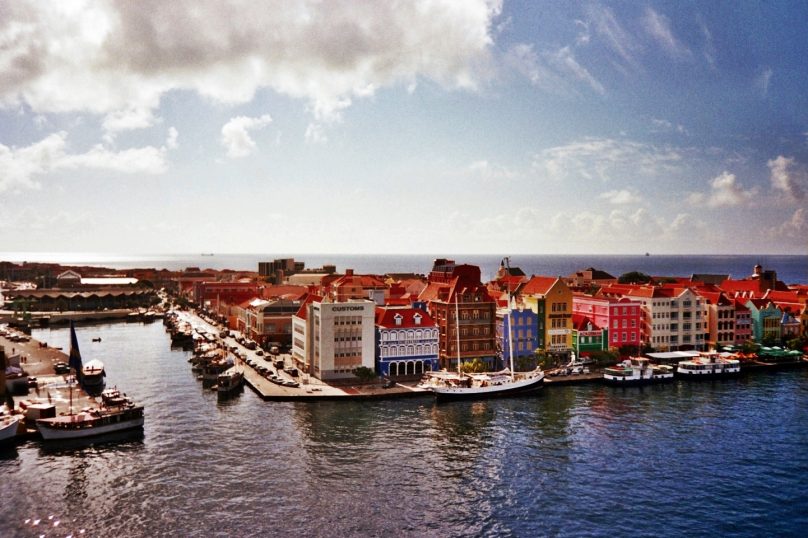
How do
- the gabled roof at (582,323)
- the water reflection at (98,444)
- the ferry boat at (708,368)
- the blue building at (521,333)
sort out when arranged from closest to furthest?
the water reflection at (98,444) < the ferry boat at (708,368) < the blue building at (521,333) < the gabled roof at (582,323)

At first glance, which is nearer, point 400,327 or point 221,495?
point 221,495

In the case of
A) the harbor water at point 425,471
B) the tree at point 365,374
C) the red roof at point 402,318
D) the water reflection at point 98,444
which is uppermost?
the red roof at point 402,318

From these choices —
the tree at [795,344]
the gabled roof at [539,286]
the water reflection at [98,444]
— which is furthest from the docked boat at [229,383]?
the tree at [795,344]

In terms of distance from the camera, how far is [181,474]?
6781 cm

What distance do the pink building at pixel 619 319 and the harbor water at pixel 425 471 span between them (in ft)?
105

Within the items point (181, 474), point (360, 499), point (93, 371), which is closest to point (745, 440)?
point (360, 499)

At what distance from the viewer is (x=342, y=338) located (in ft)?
370

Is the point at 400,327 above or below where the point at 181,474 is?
above

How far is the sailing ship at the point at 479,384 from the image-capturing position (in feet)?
334

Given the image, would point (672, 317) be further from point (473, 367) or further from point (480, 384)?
point (480, 384)

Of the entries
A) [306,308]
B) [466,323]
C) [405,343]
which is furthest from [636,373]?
[306,308]

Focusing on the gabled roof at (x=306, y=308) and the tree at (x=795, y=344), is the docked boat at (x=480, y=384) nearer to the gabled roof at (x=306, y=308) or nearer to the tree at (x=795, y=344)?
the gabled roof at (x=306, y=308)

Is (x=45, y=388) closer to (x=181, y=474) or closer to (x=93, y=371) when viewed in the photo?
(x=93, y=371)

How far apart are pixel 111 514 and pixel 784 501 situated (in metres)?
62.9
